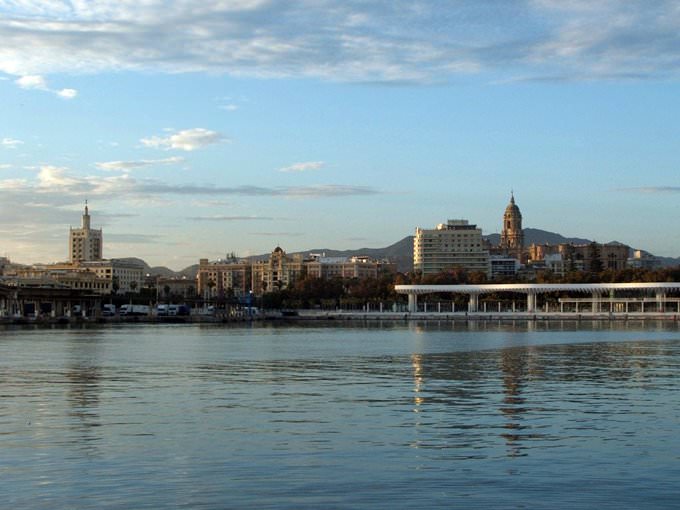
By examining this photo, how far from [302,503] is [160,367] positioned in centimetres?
3362

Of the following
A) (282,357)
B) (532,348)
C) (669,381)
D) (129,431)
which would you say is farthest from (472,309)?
(129,431)

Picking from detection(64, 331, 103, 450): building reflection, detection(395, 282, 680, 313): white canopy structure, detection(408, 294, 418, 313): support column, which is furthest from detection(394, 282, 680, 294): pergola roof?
detection(64, 331, 103, 450): building reflection

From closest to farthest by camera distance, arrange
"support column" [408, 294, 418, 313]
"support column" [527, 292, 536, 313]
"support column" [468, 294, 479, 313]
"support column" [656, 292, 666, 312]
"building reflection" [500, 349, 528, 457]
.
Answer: "building reflection" [500, 349, 528, 457] → "support column" [656, 292, 666, 312] → "support column" [527, 292, 536, 313] → "support column" [468, 294, 479, 313] → "support column" [408, 294, 418, 313]

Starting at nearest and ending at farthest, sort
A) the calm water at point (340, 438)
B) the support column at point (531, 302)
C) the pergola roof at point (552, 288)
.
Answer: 1. the calm water at point (340, 438)
2. the pergola roof at point (552, 288)
3. the support column at point (531, 302)

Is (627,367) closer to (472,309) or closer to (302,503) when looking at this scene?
(302,503)

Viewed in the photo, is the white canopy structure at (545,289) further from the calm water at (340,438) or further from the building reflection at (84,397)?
the calm water at (340,438)

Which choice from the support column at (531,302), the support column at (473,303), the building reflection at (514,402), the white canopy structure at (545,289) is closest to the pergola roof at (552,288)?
the white canopy structure at (545,289)

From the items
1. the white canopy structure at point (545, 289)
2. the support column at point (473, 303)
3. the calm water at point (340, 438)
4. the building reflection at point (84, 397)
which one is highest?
the white canopy structure at point (545, 289)

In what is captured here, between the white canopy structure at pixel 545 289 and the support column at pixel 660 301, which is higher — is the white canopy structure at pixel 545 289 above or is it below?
above

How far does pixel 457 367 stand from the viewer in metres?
49.3

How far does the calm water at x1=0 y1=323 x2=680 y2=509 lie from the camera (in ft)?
60.0

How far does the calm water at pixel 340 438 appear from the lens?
1830 centimetres

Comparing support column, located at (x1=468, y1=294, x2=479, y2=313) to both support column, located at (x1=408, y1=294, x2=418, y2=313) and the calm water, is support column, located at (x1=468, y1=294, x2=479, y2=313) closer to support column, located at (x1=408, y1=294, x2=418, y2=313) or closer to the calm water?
support column, located at (x1=408, y1=294, x2=418, y2=313)

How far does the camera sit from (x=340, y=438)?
24344 mm
